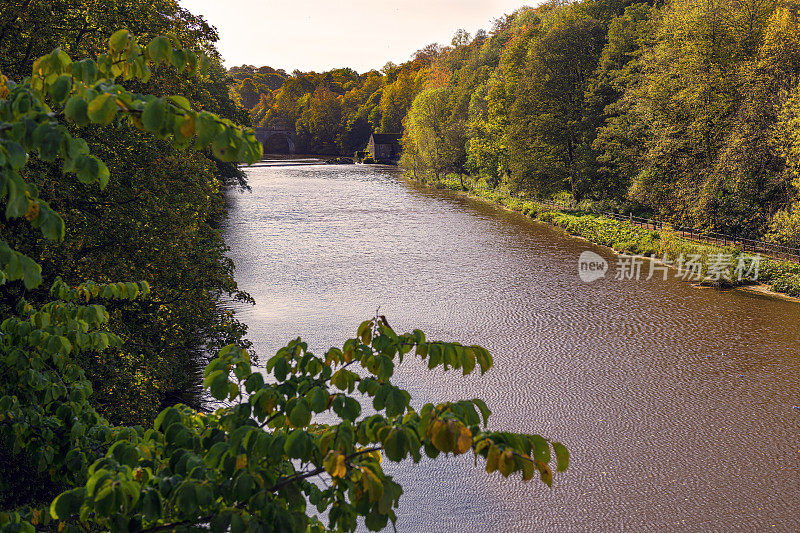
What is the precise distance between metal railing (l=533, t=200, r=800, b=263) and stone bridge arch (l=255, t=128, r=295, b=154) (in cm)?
10692

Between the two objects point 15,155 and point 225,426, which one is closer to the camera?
point 15,155

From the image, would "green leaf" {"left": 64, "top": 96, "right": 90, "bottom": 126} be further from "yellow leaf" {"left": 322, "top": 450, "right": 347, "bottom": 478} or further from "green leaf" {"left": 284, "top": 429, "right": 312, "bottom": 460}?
"yellow leaf" {"left": 322, "top": 450, "right": 347, "bottom": 478}

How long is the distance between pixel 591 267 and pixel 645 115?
12596 millimetres

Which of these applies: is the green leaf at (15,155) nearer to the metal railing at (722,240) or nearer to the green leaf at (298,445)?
the green leaf at (298,445)

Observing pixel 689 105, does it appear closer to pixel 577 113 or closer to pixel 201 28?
pixel 577 113

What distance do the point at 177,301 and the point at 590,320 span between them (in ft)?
47.3

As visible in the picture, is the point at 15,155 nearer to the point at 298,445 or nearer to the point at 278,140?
the point at 298,445

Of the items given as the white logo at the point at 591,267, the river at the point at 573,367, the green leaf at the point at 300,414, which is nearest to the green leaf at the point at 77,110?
the green leaf at the point at 300,414

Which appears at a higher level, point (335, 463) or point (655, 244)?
point (335, 463)

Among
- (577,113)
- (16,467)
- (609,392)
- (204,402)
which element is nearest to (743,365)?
(609,392)

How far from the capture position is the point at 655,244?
33.5 metres

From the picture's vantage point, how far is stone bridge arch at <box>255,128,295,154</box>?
136750 mm

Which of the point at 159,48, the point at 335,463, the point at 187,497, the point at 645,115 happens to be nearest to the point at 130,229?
the point at 159,48

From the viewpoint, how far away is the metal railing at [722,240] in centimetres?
2783
